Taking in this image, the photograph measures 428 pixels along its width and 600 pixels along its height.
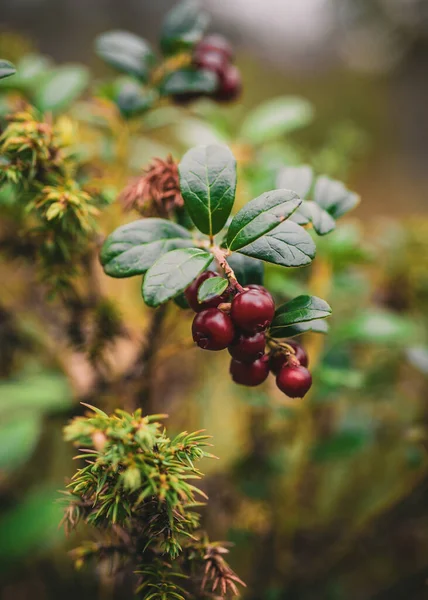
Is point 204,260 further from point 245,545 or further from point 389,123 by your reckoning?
point 389,123

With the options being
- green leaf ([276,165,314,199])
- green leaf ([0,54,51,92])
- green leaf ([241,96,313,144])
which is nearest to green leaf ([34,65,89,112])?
green leaf ([0,54,51,92])

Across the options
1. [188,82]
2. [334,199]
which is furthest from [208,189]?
[188,82]

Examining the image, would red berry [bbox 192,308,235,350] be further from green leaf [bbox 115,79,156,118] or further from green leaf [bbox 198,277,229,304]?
green leaf [bbox 115,79,156,118]

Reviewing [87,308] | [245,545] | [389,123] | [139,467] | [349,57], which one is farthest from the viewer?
[349,57]

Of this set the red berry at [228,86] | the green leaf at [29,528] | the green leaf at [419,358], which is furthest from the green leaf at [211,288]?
the green leaf at [29,528]

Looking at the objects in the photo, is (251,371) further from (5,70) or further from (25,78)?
(25,78)

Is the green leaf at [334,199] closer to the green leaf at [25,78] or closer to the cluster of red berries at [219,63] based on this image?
the cluster of red berries at [219,63]

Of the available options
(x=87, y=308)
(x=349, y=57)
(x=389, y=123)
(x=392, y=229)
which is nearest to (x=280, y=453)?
(x=87, y=308)

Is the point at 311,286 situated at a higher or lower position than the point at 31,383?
higher
